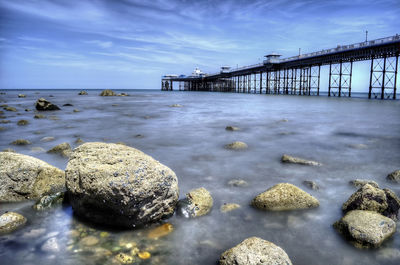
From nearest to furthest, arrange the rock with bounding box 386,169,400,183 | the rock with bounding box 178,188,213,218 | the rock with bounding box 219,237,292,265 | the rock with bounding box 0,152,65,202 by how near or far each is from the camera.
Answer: the rock with bounding box 219,237,292,265 < the rock with bounding box 178,188,213,218 < the rock with bounding box 0,152,65,202 < the rock with bounding box 386,169,400,183

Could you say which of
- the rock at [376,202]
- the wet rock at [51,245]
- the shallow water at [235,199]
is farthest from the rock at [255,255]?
the wet rock at [51,245]

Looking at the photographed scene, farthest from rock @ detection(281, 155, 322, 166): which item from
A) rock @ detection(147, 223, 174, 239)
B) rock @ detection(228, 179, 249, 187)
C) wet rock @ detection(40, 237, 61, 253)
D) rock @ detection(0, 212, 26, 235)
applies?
rock @ detection(0, 212, 26, 235)

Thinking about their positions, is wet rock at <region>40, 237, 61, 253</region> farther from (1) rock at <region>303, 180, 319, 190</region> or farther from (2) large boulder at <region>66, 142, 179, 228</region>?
(1) rock at <region>303, 180, 319, 190</region>

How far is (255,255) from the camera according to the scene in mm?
2518

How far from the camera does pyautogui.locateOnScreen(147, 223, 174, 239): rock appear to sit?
3.24 metres

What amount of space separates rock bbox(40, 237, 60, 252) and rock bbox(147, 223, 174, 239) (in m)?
0.94

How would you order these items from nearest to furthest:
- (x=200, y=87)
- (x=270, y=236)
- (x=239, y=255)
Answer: (x=239, y=255) → (x=270, y=236) → (x=200, y=87)

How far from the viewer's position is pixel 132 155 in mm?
3621

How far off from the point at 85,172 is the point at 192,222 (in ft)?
4.56

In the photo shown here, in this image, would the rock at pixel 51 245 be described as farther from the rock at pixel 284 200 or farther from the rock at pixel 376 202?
the rock at pixel 376 202

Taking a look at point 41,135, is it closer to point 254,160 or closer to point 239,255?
point 254,160

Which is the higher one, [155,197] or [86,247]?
[155,197]

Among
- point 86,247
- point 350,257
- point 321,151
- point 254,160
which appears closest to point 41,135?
point 254,160

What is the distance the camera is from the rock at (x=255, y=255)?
8.16 ft
